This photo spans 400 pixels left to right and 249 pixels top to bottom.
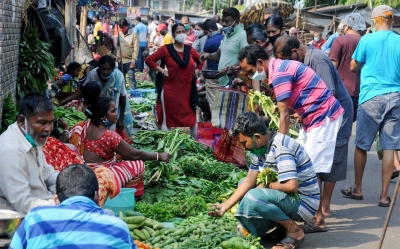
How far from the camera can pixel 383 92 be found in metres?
7.96

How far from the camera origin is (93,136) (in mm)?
7070

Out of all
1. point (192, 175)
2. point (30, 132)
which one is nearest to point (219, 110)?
point (192, 175)

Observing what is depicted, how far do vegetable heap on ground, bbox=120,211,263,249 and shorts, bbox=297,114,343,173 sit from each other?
1271 mm

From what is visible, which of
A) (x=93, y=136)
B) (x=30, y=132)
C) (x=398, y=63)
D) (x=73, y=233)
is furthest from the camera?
(x=398, y=63)

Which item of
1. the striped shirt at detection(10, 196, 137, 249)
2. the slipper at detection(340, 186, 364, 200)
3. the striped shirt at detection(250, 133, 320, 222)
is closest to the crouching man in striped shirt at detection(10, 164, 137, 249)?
the striped shirt at detection(10, 196, 137, 249)

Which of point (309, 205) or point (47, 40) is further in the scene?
point (47, 40)

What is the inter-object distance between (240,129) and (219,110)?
144 inches

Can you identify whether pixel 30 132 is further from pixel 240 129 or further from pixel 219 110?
pixel 219 110

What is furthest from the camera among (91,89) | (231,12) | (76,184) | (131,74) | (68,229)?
(131,74)

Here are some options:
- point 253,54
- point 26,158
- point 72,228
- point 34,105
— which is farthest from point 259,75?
point 72,228

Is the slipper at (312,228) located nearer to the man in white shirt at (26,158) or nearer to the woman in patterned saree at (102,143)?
the woman in patterned saree at (102,143)

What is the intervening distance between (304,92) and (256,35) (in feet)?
10.9

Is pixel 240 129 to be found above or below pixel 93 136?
above

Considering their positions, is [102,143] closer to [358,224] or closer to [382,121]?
[358,224]
